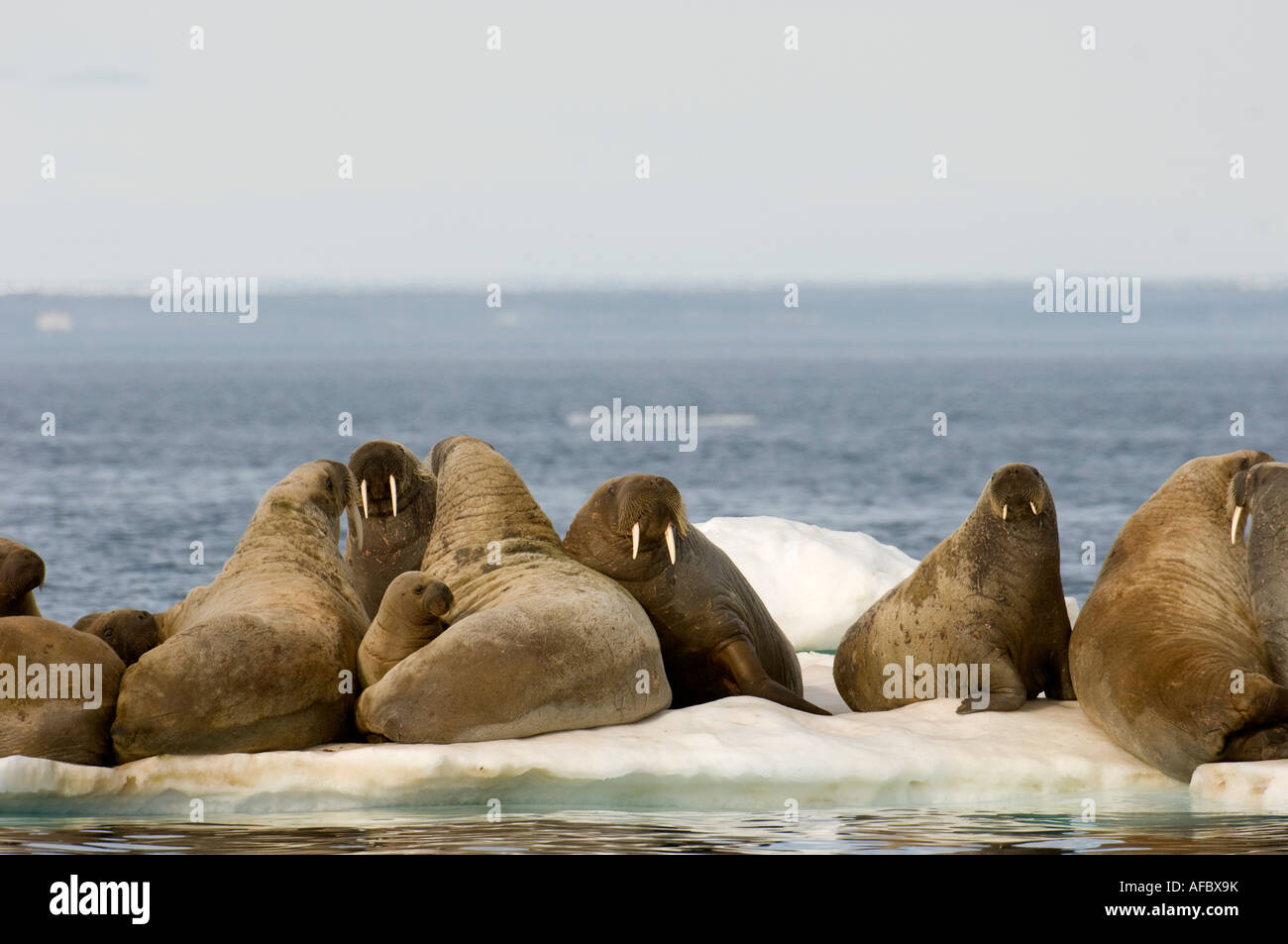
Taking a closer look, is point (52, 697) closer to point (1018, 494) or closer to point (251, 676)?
point (251, 676)

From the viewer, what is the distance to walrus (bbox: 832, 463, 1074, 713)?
9359 millimetres

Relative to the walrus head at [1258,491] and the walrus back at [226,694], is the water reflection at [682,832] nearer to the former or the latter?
the walrus back at [226,694]

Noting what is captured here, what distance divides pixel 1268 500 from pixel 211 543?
70.2 ft

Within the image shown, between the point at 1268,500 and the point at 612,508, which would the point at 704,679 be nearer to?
the point at 612,508

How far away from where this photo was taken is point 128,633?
9031mm

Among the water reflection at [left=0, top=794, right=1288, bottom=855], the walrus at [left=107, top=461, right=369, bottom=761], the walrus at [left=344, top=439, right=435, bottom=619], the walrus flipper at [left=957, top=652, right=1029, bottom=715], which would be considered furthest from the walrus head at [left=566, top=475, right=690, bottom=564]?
the water reflection at [left=0, top=794, right=1288, bottom=855]

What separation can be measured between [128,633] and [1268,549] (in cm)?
562

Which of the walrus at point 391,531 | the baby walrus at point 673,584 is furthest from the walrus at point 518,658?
the walrus at point 391,531

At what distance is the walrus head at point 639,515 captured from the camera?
9383 millimetres

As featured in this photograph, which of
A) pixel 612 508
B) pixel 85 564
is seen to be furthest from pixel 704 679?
pixel 85 564

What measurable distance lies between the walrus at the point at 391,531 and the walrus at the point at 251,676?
114 centimetres

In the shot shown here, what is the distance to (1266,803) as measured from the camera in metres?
7.66

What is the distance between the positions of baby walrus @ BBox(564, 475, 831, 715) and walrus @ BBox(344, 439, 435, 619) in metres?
1.12
